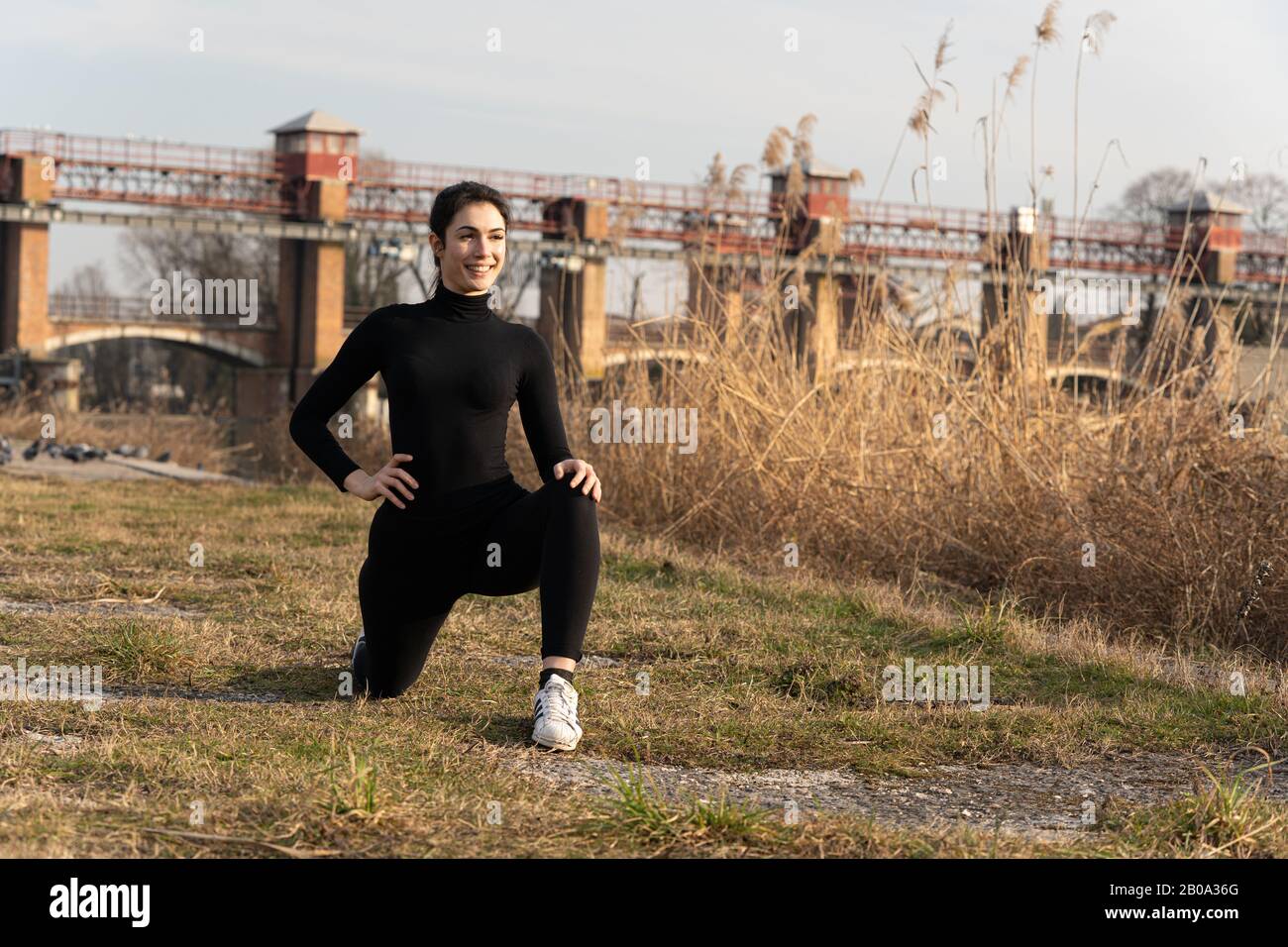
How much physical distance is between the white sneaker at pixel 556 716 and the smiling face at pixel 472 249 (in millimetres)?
1022

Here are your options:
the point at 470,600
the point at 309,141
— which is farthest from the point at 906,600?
the point at 309,141

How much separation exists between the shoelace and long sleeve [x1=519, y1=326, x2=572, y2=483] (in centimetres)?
60

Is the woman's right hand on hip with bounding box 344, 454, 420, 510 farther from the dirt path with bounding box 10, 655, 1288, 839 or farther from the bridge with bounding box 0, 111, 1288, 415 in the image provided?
the bridge with bounding box 0, 111, 1288, 415

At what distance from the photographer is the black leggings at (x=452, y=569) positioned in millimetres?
3641

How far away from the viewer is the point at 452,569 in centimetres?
385

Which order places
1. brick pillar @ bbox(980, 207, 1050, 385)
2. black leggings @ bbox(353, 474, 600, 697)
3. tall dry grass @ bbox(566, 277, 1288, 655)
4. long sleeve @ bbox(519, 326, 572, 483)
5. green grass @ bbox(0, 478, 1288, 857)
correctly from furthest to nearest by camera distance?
brick pillar @ bbox(980, 207, 1050, 385) < tall dry grass @ bbox(566, 277, 1288, 655) < long sleeve @ bbox(519, 326, 572, 483) < black leggings @ bbox(353, 474, 600, 697) < green grass @ bbox(0, 478, 1288, 857)

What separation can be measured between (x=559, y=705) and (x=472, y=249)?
1.16 metres

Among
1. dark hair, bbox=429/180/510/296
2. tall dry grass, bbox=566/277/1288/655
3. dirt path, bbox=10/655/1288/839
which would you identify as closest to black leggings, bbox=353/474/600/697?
dirt path, bbox=10/655/1288/839

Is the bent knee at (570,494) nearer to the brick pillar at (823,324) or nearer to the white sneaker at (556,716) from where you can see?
the white sneaker at (556,716)

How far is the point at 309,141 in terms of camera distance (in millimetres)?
36594

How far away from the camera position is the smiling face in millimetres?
3789

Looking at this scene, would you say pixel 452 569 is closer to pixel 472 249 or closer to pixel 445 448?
pixel 445 448

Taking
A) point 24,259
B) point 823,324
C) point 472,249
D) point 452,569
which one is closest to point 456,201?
point 472,249
